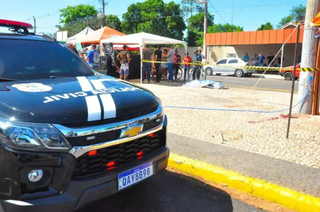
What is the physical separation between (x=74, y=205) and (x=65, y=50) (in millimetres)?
2404

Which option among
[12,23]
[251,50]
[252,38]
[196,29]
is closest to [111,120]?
[12,23]

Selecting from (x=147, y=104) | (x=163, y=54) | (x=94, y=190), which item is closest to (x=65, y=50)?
(x=147, y=104)

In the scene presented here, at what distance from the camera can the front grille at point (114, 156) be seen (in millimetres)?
2277

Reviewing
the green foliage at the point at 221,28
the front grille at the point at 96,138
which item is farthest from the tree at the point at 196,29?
the front grille at the point at 96,138

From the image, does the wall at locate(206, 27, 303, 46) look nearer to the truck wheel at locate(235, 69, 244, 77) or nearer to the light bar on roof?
→ the truck wheel at locate(235, 69, 244, 77)

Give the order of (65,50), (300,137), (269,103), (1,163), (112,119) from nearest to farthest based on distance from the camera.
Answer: (1,163)
(112,119)
(65,50)
(300,137)
(269,103)

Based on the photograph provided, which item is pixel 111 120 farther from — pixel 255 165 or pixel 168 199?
pixel 255 165

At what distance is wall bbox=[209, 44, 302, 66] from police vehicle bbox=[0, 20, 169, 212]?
32194mm

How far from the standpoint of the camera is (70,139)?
2.15 m

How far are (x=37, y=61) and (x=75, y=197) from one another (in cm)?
194

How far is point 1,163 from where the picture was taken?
203 cm

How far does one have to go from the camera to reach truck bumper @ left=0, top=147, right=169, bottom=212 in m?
2.01

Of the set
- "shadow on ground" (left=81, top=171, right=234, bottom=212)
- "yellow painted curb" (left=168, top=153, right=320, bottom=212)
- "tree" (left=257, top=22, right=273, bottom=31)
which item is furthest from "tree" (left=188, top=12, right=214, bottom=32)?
"shadow on ground" (left=81, top=171, right=234, bottom=212)

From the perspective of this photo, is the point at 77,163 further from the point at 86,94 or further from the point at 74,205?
the point at 86,94
